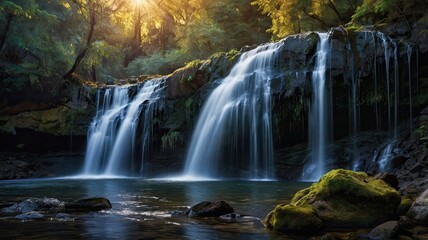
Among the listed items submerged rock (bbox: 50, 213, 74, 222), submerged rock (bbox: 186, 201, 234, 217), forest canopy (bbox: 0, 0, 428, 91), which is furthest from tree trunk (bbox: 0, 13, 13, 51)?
submerged rock (bbox: 186, 201, 234, 217)

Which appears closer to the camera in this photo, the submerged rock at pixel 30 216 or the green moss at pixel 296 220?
the green moss at pixel 296 220

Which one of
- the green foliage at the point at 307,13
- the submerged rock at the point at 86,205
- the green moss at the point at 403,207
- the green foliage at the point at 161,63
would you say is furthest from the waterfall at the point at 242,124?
the green foliage at the point at 161,63

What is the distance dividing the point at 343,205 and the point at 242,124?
12.3 meters

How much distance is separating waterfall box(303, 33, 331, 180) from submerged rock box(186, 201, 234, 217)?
1044cm

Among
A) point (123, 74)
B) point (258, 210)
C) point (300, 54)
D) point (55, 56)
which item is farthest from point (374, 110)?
point (123, 74)

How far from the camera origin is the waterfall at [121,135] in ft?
74.5

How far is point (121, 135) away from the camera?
23000 millimetres

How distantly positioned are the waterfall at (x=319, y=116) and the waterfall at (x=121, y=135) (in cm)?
879

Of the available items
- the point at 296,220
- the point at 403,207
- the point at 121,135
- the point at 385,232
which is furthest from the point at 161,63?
the point at 385,232

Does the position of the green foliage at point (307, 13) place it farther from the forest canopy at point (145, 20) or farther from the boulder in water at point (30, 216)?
the boulder in water at point (30, 216)

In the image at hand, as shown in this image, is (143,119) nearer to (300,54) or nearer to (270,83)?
(270,83)

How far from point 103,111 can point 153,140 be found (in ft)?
13.6

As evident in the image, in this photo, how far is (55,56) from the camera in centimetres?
2295

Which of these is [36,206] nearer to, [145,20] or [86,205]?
[86,205]
